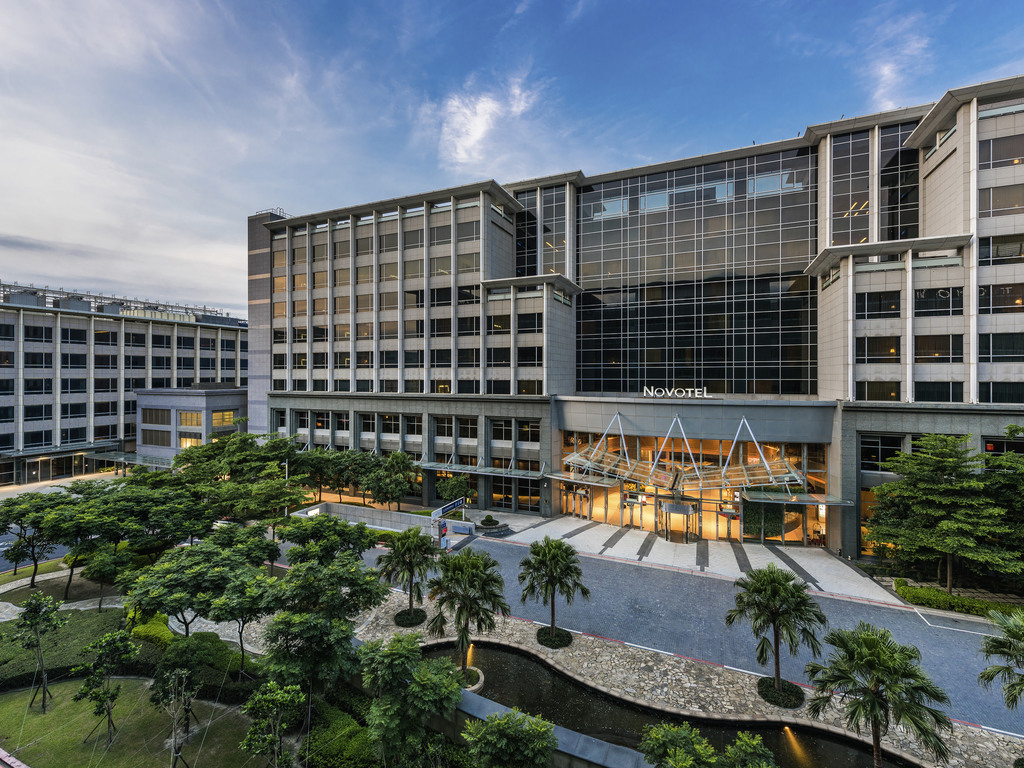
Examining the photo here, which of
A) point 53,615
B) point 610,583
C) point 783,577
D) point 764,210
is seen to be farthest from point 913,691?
point 764,210

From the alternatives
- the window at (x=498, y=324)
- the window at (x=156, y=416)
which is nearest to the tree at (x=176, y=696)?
the window at (x=498, y=324)

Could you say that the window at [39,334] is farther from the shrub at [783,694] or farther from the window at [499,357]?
the shrub at [783,694]

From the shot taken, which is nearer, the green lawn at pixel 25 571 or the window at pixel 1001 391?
the window at pixel 1001 391

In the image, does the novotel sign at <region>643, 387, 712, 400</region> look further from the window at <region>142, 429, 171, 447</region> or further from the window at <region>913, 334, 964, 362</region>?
the window at <region>142, 429, 171, 447</region>

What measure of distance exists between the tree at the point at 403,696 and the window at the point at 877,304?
128ft

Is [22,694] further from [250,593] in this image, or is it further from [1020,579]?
[1020,579]

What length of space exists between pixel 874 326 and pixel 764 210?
17.4 m

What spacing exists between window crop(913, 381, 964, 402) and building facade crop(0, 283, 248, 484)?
91.8m

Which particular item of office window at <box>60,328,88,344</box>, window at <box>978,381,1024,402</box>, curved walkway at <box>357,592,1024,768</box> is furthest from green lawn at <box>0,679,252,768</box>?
office window at <box>60,328,88,344</box>

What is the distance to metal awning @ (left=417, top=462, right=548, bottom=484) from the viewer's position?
4394 centimetres

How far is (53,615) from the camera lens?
752 inches

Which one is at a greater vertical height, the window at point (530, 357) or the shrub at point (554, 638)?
the window at point (530, 357)

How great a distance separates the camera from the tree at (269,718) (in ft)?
44.3

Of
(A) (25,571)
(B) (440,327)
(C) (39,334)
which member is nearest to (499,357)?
(B) (440,327)
